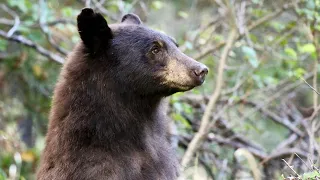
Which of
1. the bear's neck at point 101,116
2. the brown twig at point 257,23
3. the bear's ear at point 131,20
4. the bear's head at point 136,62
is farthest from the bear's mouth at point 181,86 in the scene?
the brown twig at point 257,23

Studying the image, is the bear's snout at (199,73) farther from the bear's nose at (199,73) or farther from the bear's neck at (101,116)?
the bear's neck at (101,116)

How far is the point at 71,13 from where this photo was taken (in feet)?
22.7

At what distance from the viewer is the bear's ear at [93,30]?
162 inches

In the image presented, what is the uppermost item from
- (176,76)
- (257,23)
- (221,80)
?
(257,23)

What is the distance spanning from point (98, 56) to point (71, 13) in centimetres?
284

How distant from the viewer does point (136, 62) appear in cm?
423

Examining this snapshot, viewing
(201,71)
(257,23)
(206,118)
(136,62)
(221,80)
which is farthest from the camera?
(257,23)

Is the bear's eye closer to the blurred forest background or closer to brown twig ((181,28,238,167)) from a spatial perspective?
the blurred forest background

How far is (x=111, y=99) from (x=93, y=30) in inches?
19.4

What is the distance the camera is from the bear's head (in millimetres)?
4164

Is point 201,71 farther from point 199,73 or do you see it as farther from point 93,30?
point 93,30

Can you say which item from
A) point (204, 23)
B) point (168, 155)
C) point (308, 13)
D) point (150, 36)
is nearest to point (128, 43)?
point (150, 36)

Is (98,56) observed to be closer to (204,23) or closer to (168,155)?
(168,155)

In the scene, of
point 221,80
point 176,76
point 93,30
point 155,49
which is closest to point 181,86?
point 176,76
